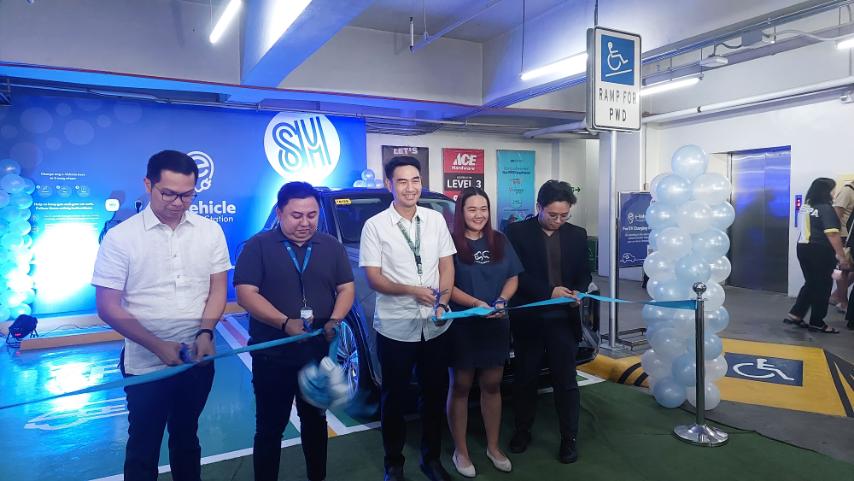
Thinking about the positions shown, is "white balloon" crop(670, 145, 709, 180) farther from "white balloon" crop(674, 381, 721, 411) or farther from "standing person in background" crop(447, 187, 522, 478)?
"standing person in background" crop(447, 187, 522, 478)

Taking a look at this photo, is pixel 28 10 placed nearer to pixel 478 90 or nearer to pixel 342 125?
pixel 342 125

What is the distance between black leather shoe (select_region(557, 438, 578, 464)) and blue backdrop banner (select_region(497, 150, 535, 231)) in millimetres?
8711

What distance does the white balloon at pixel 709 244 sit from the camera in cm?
376

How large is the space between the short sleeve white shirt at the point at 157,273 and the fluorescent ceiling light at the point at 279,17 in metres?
3.08

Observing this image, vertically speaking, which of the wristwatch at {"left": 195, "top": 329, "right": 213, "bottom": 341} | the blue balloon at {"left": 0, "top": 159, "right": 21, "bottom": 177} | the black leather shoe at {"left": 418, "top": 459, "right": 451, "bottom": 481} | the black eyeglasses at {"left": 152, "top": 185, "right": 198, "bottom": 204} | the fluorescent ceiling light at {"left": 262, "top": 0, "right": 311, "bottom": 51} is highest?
the fluorescent ceiling light at {"left": 262, "top": 0, "right": 311, "bottom": 51}

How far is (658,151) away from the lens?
10.5m

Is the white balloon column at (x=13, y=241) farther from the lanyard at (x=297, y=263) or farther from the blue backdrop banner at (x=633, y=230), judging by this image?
the blue backdrop banner at (x=633, y=230)

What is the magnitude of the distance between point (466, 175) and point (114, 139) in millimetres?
6481

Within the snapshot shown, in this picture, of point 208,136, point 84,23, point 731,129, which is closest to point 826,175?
point 731,129

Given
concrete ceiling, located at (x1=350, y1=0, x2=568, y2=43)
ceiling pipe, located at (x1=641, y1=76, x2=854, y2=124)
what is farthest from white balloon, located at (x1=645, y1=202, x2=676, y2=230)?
ceiling pipe, located at (x1=641, y1=76, x2=854, y2=124)

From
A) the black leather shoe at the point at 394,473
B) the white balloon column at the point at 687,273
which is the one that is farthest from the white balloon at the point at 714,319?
the black leather shoe at the point at 394,473

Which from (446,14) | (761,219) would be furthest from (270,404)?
(761,219)

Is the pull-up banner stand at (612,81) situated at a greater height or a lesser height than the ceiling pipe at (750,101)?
lesser

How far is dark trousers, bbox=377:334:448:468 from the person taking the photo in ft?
8.89
